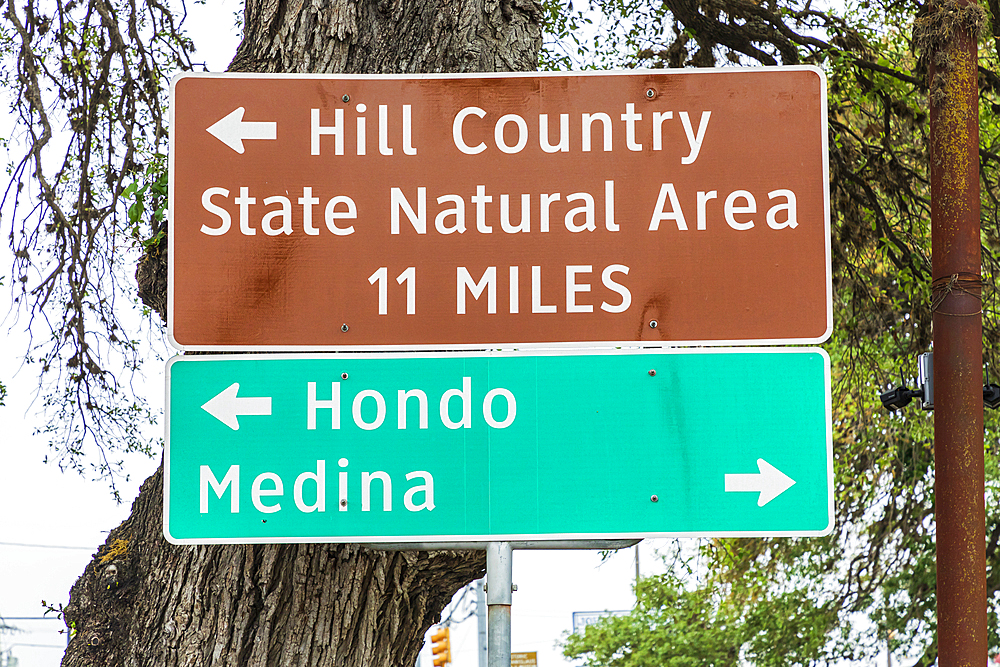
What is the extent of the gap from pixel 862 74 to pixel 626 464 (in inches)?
183

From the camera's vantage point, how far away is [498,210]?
2.42 meters

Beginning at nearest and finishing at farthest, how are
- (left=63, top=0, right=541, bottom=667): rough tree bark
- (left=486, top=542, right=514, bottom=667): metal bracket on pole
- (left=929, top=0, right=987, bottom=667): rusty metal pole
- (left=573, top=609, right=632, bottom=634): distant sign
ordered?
(left=486, top=542, right=514, bottom=667): metal bracket on pole, (left=63, top=0, right=541, bottom=667): rough tree bark, (left=929, top=0, right=987, bottom=667): rusty metal pole, (left=573, top=609, right=632, bottom=634): distant sign

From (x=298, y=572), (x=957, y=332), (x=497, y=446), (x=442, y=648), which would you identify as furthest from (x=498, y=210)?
(x=442, y=648)

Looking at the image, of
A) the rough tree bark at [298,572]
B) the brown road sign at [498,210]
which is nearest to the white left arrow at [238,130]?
the brown road sign at [498,210]

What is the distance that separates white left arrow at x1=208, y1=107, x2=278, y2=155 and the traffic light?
19.8 metres

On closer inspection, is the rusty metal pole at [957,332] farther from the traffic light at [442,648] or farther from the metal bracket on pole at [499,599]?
the traffic light at [442,648]

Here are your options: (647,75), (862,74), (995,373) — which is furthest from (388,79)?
(995,373)

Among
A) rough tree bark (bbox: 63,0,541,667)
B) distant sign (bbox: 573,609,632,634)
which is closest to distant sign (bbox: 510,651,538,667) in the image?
distant sign (bbox: 573,609,632,634)

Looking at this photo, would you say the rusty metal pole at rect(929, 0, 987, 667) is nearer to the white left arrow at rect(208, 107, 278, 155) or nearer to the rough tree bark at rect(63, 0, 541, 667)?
the rough tree bark at rect(63, 0, 541, 667)

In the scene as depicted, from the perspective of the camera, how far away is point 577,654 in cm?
1809

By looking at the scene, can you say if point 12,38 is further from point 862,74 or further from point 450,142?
point 862,74

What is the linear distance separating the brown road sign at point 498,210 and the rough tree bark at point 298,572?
81 centimetres

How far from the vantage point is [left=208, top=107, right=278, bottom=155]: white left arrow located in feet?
8.05

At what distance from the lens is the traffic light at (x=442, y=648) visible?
2123 cm
